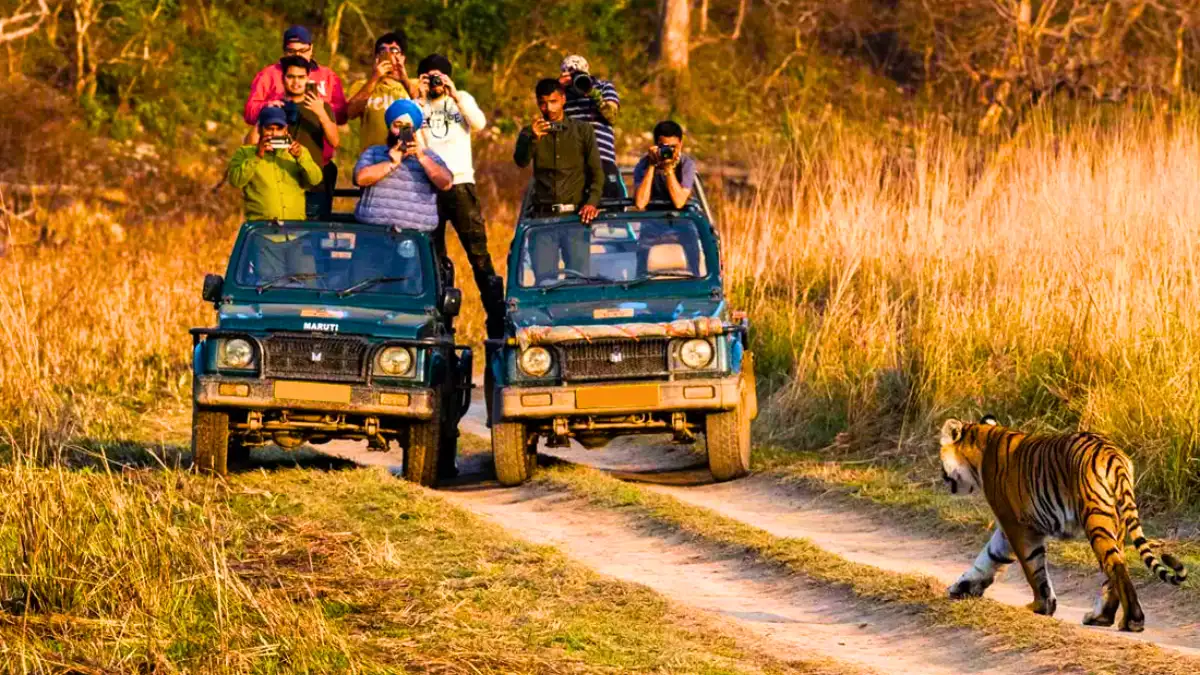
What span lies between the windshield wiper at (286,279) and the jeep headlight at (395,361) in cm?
94

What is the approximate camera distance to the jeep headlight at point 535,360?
12500 millimetres

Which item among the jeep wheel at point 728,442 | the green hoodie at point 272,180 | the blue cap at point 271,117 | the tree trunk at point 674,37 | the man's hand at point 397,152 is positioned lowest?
the jeep wheel at point 728,442

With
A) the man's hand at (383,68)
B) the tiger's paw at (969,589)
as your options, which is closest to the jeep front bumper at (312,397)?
the man's hand at (383,68)

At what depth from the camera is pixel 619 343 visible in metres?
12.5

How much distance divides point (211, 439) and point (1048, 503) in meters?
5.29

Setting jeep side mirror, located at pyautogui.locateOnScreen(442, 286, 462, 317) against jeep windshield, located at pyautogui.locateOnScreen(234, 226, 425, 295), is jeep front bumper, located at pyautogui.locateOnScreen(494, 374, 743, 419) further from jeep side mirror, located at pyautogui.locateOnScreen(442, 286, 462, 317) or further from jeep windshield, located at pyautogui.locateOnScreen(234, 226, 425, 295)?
jeep windshield, located at pyautogui.locateOnScreen(234, 226, 425, 295)

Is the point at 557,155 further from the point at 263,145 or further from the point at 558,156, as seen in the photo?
the point at 263,145

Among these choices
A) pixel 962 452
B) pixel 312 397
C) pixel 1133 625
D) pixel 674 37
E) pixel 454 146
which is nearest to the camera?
pixel 1133 625

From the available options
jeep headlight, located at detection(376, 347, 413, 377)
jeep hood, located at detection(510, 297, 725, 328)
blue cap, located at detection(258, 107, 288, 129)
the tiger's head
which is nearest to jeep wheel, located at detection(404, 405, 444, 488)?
jeep headlight, located at detection(376, 347, 413, 377)

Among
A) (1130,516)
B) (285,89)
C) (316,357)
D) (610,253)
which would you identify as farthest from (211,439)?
(1130,516)

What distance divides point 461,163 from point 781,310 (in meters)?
3.34

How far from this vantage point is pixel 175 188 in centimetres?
3048

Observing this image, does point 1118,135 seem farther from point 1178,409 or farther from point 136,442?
point 136,442

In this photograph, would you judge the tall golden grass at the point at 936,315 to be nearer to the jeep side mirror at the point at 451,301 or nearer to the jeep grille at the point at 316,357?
the jeep grille at the point at 316,357
